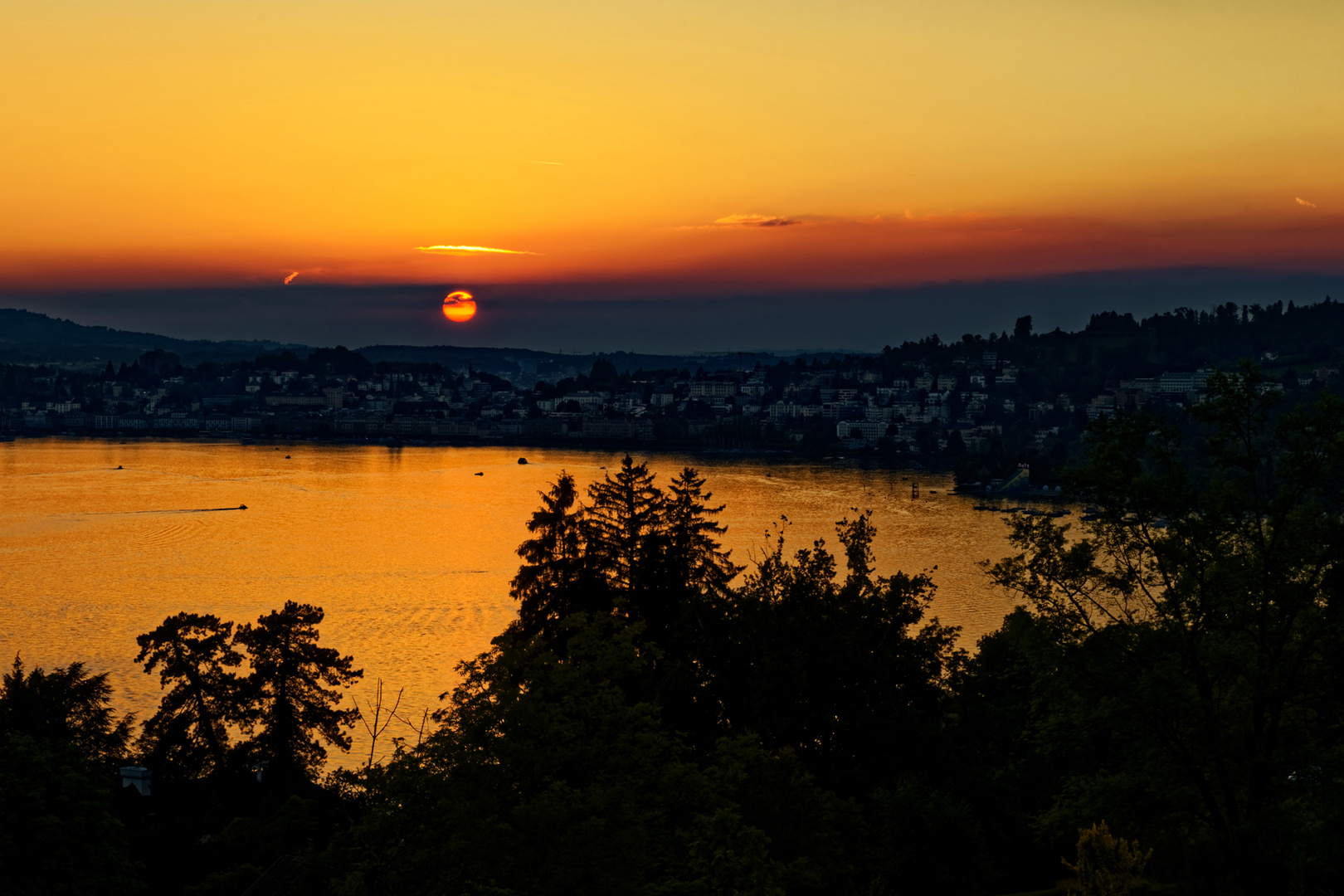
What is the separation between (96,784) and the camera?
1134 cm

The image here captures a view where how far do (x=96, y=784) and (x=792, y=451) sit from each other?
99048 millimetres

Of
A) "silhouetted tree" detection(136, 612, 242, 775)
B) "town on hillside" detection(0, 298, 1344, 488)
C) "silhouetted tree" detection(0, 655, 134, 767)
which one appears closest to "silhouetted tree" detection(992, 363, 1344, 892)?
"silhouetted tree" detection(0, 655, 134, 767)

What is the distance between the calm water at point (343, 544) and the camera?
29953mm

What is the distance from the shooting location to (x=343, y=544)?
4691 centimetres

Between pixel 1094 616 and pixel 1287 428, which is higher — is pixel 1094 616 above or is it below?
below

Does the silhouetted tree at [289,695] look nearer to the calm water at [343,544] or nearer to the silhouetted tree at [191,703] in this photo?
the silhouetted tree at [191,703]

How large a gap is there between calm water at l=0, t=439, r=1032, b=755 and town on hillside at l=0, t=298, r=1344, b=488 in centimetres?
2996

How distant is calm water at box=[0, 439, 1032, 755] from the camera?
29953 millimetres

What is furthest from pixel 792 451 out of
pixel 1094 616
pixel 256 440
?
pixel 1094 616

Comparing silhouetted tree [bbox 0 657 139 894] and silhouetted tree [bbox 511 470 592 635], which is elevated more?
silhouetted tree [bbox 511 470 592 635]

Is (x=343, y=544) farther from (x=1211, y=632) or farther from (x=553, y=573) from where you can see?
(x=1211, y=632)

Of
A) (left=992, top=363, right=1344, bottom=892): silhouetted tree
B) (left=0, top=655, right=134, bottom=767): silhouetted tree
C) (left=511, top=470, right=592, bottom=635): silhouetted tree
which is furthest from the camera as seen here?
(left=511, top=470, right=592, bottom=635): silhouetted tree

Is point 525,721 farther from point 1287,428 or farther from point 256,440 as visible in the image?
point 256,440

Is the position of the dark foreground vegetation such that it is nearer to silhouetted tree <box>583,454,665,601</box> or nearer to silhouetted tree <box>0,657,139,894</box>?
silhouetted tree <box>0,657,139,894</box>
